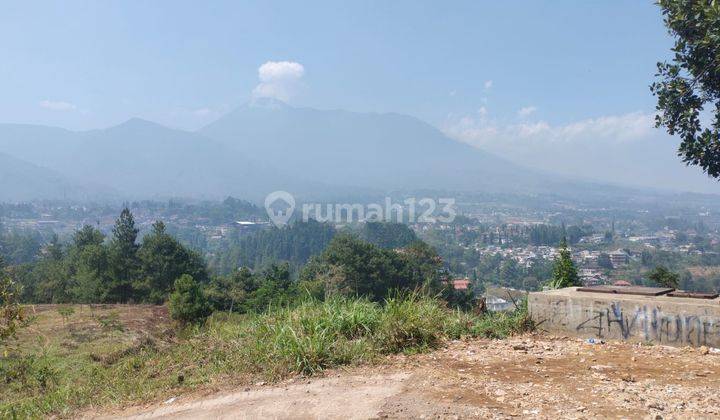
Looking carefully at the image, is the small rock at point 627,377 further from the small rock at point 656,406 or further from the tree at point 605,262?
the tree at point 605,262

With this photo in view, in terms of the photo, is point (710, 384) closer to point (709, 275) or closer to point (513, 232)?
point (709, 275)

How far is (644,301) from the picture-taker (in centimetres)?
536

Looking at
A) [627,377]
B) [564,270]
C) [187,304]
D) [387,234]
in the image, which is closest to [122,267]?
[187,304]

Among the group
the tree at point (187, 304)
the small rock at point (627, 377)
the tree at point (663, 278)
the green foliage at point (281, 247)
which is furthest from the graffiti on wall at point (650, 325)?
the green foliage at point (281, 247)

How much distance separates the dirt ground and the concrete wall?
0.56 feet

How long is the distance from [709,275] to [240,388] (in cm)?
4805

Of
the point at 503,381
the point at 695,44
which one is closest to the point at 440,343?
the point at 503,381

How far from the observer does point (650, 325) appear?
5.30 metres

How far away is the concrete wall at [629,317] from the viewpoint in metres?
5.05

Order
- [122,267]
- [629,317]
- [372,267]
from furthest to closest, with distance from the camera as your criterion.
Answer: [122,267], [372,267], [629,317]

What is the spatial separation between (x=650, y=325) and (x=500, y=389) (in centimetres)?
222

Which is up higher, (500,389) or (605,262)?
(500,389)

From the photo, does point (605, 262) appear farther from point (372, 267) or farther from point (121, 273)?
point (121, 273)

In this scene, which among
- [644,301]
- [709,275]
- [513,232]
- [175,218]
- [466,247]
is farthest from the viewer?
[175,218]
